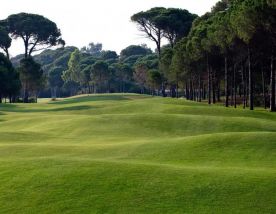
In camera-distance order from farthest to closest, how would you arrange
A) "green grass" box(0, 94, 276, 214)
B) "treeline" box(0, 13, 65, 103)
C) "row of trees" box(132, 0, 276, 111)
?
"treeline" box(0, 13, 65, 103) < "row of trees" box(132, 0, 276, 111) < "green grass" box(0, 94, 276, 214)

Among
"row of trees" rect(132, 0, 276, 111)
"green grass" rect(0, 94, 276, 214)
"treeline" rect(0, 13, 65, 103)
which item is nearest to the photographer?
"green grass" rect(0, 94, 276, 214)

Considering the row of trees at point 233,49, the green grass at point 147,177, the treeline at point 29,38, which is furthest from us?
the treeline at point 29,38

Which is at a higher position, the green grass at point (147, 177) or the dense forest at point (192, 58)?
the dense forest at point (192, 58)

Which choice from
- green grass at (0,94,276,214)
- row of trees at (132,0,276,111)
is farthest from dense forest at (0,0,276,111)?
green grass at (0,94,276,214)

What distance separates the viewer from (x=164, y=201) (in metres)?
15.7

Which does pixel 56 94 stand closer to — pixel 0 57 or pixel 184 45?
pixel 0 57

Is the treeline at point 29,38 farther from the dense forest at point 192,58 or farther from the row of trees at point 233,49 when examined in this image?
the row of trees at point 233,49

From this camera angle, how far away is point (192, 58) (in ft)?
267

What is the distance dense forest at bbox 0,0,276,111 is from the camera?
57.9 metres

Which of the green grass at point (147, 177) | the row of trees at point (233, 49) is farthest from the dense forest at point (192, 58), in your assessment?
the green grass at point (147, 177)

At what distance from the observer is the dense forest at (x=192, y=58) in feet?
190

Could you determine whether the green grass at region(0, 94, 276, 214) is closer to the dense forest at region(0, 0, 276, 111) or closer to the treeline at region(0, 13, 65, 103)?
the dense forest at region(0, 0, 276, 111)

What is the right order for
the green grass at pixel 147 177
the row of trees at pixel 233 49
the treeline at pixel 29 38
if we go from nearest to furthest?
the green grass at pixel 147 177, the row of trees at pixel 233 49, the treeline at pixel 29 38

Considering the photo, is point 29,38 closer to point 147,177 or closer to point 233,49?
point 233,49
